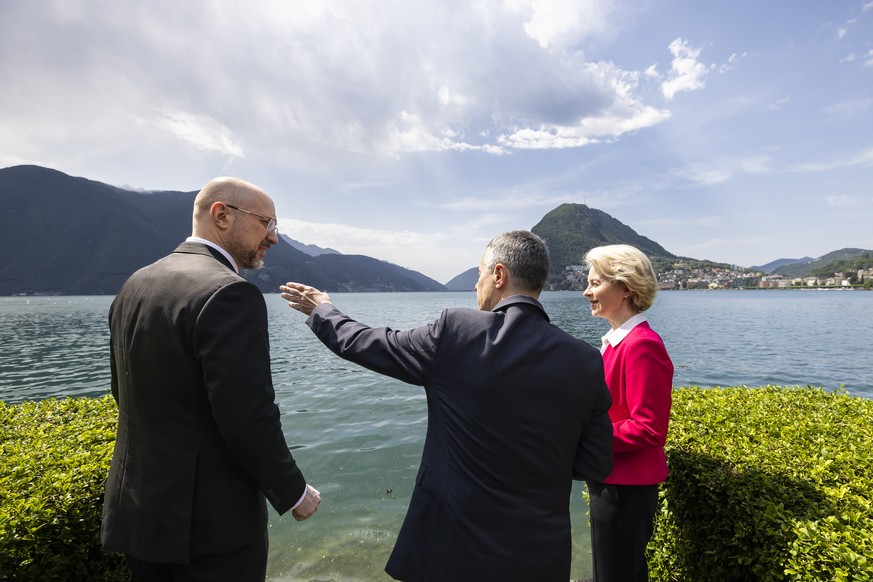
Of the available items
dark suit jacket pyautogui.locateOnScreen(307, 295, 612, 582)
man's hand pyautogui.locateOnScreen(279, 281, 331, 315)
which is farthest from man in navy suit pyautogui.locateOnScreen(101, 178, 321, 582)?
dark suit jacket pyautogui.locateOnScreen(307, 295, 612, 582)

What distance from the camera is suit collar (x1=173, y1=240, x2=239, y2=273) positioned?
2.68 m

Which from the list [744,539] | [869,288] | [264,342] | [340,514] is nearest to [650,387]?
[744,539]

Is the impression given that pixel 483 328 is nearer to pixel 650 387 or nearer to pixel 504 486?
pixel 504 486

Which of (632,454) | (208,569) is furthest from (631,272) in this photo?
(208,569)

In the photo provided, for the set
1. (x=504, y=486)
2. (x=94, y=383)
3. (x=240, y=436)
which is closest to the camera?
(x=504, y=486)

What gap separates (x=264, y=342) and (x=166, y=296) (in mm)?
589

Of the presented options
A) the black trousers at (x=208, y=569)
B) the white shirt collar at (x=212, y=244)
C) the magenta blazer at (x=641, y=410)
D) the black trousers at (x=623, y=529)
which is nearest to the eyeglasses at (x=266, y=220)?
the white shirt collar at (x=212, y=244)

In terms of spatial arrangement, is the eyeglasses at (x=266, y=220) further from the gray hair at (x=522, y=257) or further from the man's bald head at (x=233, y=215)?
the gray hair at (x=522, y=257)

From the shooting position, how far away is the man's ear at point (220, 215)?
2.85 meters

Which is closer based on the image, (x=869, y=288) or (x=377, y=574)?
(x=377, y=574)

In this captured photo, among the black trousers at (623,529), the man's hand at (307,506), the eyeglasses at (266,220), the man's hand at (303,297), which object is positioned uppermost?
the eyeglasses at (266,220)

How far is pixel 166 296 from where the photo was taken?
2.37 metres

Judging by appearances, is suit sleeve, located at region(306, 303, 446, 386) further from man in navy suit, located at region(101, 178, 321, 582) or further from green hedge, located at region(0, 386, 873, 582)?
green hedge, located at region(0, 386, 873, 582)

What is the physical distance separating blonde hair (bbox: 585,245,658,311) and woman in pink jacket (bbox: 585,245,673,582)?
214 mm
